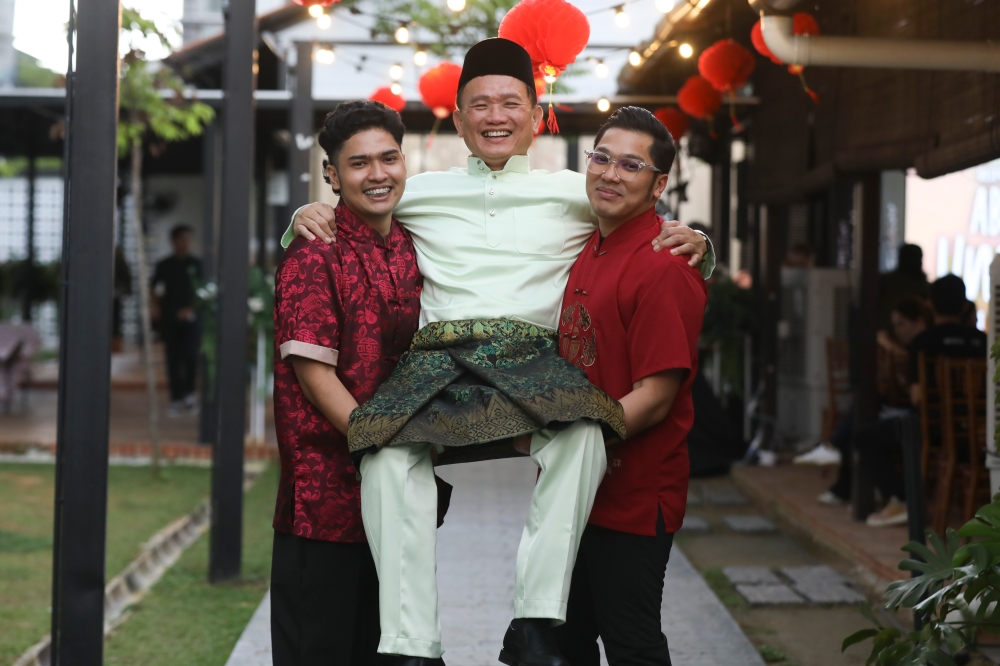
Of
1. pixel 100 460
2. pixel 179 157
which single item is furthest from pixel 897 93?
pixel 179 157

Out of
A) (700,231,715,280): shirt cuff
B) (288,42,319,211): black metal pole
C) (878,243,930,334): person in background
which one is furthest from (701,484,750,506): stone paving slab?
(700,231,715,280): shirt cuff

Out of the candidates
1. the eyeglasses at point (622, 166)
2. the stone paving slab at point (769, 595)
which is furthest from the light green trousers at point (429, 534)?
the stone paving slab at point (769, 595)

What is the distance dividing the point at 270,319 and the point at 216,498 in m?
4.02

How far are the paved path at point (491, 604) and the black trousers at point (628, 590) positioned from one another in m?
0.54

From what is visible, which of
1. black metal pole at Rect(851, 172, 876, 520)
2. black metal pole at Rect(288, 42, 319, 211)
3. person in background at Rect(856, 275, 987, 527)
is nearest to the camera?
person in background at Rect(856, 275, 987, 527)

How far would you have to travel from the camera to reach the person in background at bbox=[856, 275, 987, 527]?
6.40m

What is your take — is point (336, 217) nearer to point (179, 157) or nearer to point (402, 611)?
point (402, 611)

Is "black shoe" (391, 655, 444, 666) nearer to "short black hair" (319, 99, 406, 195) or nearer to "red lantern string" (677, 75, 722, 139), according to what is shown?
"short black hair" (319, 99, 406, 195)

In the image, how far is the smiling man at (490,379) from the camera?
262cm

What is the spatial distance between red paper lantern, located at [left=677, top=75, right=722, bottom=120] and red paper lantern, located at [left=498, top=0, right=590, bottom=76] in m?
4.20

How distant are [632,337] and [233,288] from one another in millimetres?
3461

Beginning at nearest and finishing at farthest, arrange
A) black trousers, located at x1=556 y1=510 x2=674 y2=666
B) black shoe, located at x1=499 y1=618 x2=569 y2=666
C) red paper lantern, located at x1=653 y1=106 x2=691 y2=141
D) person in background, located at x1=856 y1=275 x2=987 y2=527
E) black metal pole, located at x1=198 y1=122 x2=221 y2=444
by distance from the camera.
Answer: black shoe, located at x1=499 y1=618 x2=569 y2=666
black trousers, located at x1=556 y1=510 x2=674 y2=666
person in background, located at x1=856 y1=275 x2=987 y2=527
red paper lantern, located at x1=653 y1=106 x2=691 y2=141
black metal pole, located at x1=198 y1=122 x2=221 y2=444

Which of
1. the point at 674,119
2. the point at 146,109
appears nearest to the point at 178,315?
the point at 146,109

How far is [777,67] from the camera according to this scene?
9.34 m
